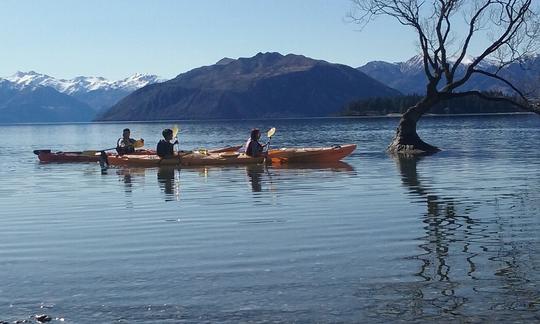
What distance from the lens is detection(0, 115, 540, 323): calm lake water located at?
32.9ft

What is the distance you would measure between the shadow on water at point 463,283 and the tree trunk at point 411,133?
99.3ft

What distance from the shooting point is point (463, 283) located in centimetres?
1088

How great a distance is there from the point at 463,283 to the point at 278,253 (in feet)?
12.6

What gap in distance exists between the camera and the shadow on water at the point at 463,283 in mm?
9516

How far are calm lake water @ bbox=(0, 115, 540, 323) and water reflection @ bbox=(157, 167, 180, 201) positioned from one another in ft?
0.57

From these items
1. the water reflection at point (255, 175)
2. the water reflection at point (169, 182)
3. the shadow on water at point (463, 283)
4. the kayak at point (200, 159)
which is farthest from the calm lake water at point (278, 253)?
the kayak at point (200, 159)

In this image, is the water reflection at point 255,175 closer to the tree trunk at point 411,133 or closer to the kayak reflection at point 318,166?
the kayak reflection at point 318,166

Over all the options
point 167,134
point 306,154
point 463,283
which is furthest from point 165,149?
point 463,283

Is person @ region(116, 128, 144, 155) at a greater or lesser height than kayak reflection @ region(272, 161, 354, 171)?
greater

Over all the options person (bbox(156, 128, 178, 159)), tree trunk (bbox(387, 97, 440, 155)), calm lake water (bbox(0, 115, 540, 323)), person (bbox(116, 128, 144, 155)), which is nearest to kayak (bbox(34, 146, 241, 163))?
person (bbox(116, 128, 144, 155))

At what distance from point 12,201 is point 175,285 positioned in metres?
15.5

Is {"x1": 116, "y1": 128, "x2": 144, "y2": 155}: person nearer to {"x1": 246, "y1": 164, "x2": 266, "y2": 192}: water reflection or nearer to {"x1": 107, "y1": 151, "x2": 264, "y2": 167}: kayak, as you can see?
{"x1": 107, "y1": 151, "x2": 264, "y2": 167}: kayak

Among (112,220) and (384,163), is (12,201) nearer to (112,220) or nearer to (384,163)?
(112,220)

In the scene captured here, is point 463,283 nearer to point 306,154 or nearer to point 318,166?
point 318,166
